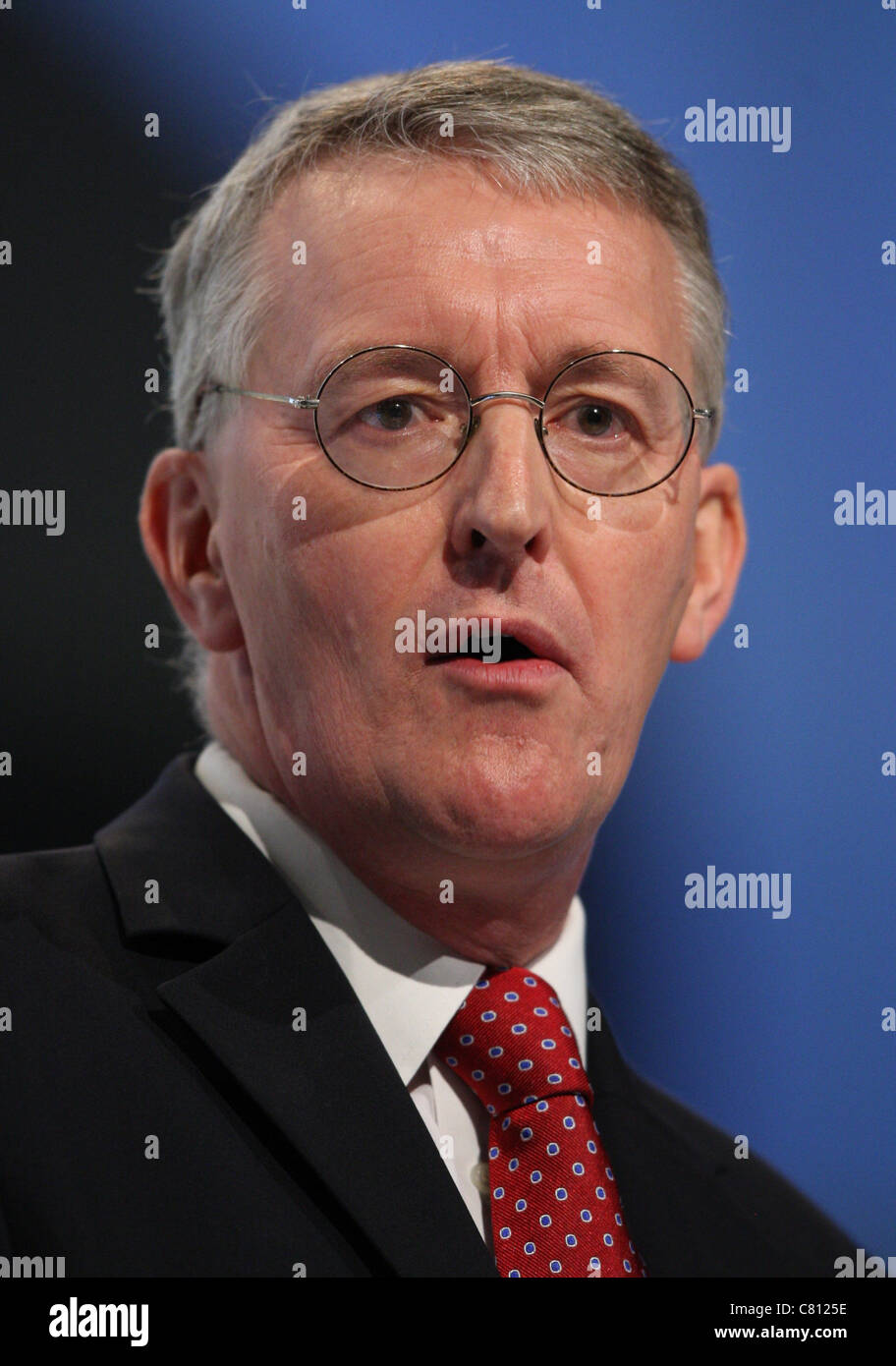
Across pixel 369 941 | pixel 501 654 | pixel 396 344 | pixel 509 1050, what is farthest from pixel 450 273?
pixel 509 1050

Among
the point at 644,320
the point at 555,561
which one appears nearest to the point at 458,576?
the point at 555,561

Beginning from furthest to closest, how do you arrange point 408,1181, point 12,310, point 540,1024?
point 12,310
point 540,1024
point 408,1181

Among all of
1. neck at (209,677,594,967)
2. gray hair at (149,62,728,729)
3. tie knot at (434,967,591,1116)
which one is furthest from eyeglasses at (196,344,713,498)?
tie knot at (434,967,591,1116)

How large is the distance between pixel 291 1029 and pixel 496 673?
0.42 m

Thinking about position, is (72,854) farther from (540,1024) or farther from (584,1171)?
(584,1171)

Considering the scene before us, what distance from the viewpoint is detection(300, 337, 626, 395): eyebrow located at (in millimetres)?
1518

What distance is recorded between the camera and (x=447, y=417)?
1.52m

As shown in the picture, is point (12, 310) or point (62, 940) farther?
point (12, 310)

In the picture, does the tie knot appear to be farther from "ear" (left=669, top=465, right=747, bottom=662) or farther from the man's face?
"ear" (left=669, top=465, right=747, bottom=662)

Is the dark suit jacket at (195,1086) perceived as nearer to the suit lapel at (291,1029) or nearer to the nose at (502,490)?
the suit lapel at (291,1029)

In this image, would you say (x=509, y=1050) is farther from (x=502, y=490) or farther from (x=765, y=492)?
(x=765, y=492)

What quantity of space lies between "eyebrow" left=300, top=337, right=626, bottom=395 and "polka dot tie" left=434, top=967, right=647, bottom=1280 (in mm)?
692
